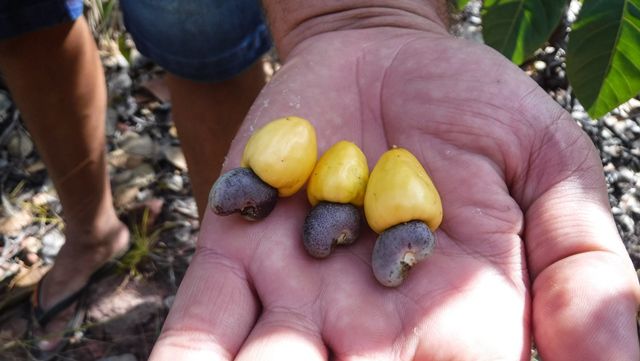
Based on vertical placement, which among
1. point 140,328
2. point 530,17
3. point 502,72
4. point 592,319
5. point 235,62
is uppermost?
point 530,17

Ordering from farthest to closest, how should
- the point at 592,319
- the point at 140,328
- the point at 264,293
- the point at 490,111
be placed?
the point at 140,328
the point at 490,111
the point at 264,293
the point at 592,319

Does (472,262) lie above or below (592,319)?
below

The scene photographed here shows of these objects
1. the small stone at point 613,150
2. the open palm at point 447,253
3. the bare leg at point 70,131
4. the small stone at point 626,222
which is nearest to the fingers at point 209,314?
the open palm at point 447,253

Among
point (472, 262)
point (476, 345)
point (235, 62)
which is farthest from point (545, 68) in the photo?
point (476, 345)

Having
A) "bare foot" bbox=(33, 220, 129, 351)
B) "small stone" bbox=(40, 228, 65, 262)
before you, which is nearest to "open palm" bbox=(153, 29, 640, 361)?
"bare foot" bbox=(33, 220, 129, 351)

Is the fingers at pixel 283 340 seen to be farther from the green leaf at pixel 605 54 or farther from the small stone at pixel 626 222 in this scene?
the small stone at pixel 626 222

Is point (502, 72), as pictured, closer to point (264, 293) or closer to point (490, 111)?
point (490, 111)

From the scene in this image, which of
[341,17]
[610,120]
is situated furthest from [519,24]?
[610,120]

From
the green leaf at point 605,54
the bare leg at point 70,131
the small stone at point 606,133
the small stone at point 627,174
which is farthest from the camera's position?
the small stone at point 606,133

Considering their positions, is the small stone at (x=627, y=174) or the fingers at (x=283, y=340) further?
the small stone at (x=627, y=174)
